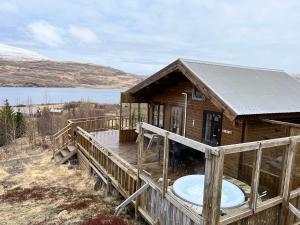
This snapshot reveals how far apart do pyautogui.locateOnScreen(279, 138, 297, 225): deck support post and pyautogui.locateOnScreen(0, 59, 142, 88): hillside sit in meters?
64.1

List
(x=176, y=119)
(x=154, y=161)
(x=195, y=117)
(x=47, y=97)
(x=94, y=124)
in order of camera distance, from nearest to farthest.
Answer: (x=154, y=161) → (x=195, y=117) → (x=176, y=119) → (x=94, y=124) → (x=47, y=97)

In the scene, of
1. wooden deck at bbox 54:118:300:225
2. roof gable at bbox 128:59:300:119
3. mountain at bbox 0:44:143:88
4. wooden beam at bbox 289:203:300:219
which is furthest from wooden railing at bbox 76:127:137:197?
mountain at bbox 0:44:143:88

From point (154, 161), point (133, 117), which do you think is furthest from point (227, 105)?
point (133, 117)

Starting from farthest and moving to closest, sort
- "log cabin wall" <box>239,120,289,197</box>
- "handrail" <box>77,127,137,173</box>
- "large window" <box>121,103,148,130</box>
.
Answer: "large window" <box>121,103,148,130</box> < "handrail" <box>77,127,137,173</box> < "log cabin wall" <box>239,120,289,197</box>

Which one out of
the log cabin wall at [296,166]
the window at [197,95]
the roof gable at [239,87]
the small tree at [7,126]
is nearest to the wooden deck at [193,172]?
the log cabin wall at [296,166]

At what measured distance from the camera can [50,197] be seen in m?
9.52

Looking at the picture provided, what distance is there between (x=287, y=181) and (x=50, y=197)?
7.54 m

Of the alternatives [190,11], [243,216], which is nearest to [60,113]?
[190,11]

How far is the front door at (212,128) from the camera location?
30.0 ft

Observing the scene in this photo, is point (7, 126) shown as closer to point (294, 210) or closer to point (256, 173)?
point (256, 173)

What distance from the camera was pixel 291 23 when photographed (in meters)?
25.2

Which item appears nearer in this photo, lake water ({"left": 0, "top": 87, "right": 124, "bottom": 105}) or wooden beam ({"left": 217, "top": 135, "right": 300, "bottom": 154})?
wooden beam ({"left": 217, "top": 135, "right": 300, "bottom": 154})

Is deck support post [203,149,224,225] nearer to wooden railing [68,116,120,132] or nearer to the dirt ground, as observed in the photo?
the dirt ground

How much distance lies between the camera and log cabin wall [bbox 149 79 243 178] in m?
8.48
